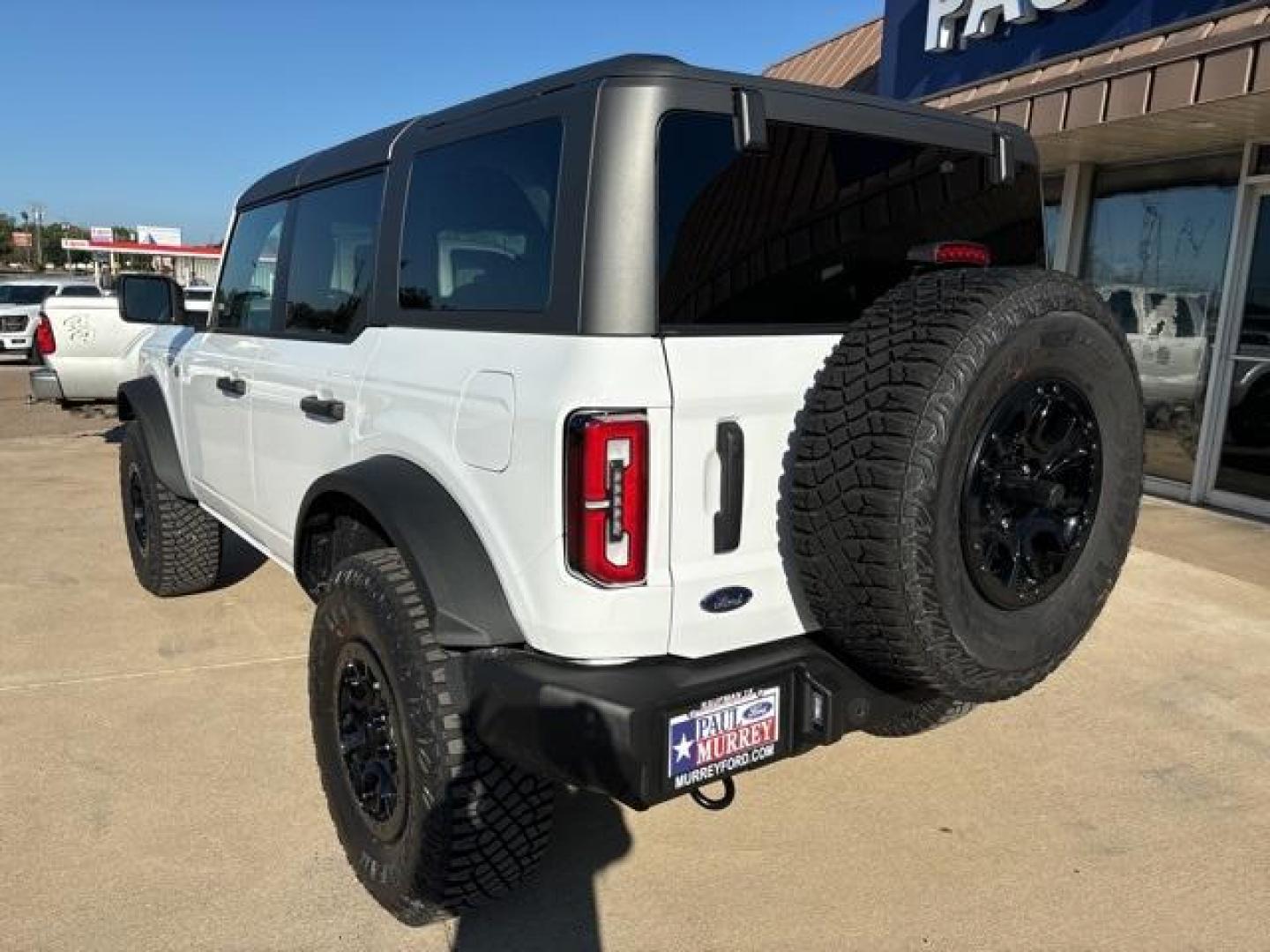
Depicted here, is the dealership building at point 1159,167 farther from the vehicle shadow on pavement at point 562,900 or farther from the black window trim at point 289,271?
the vehicle shadow on pavement at point 562,900

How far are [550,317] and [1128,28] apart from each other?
569 cm

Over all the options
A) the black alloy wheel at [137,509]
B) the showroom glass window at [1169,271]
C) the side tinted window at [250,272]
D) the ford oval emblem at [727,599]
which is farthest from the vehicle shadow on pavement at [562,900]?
the showroom glass window at [1169,271]

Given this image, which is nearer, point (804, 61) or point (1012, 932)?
point (1012, 932)

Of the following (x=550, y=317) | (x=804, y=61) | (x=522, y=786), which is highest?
(x=804, y=61)

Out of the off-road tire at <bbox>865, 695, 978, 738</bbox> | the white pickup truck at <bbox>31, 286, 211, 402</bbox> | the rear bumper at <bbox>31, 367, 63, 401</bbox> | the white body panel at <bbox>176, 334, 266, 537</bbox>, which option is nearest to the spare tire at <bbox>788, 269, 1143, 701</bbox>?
the off-road tire at <bbox>865, 695, 978, 738</bbox>

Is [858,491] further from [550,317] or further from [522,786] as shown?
[522,786]

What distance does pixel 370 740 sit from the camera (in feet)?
8.09

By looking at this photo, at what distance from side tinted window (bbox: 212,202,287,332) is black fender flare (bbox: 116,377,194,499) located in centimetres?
67

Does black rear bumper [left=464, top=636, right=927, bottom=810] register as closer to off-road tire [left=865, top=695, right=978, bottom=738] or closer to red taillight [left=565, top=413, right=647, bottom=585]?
red taillight [left=565, top=413, right=647, bottom=585]

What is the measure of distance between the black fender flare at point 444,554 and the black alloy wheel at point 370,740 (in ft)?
1.04

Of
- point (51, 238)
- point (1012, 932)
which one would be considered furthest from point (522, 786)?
point (51, 238)

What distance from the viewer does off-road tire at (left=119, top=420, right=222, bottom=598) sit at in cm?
455

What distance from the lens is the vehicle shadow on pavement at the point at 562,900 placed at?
2.37 m

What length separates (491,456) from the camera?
2.09 m
